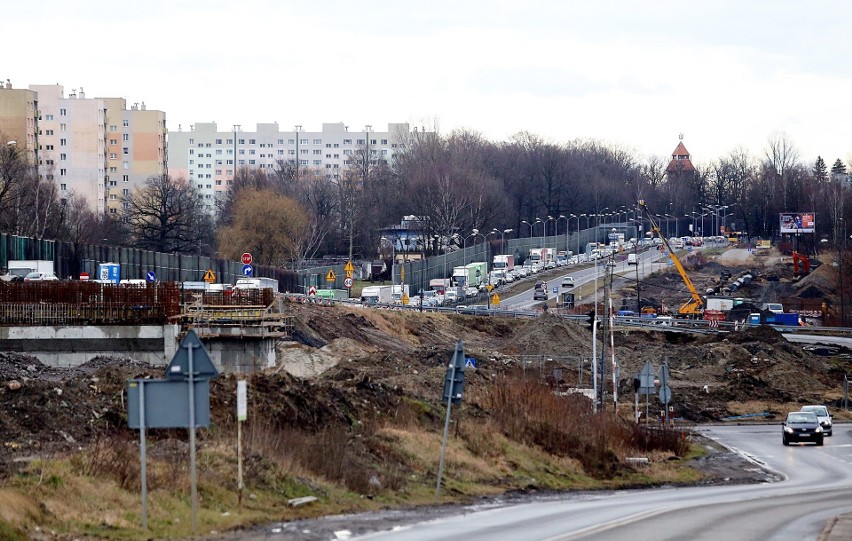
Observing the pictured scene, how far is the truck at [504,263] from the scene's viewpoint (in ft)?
476

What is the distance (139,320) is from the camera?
5188 centimetres

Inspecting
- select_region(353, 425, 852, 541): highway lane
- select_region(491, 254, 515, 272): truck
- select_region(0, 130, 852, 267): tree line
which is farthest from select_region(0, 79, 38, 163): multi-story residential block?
select_region(353, 425, 852, 541): highway lane

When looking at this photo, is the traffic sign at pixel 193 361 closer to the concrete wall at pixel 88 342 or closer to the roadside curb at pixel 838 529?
the roadside curb at pixel 838 529

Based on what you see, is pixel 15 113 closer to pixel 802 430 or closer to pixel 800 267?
pixel 800 267

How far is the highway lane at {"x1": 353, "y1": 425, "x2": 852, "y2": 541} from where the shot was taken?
2177 cm

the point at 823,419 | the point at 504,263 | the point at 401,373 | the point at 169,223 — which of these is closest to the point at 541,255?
the point at 504,263

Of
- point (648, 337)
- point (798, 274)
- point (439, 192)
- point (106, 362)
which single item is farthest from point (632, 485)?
point (439, 192)

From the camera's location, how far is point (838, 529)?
2317cm

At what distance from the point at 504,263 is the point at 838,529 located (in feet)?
402

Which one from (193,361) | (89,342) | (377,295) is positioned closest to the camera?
(193,361)

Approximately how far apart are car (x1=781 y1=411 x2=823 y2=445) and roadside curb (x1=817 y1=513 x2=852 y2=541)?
23.3 meters

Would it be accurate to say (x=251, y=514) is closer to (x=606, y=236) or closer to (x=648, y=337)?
(x=648, y=337)

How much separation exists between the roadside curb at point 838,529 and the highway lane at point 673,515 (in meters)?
0.25

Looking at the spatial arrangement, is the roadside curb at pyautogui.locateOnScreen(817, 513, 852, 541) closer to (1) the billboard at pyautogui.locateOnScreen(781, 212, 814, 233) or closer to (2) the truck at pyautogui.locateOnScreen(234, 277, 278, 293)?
(2) the truck at pyautogui.locateOnScreen(234, 277, 278, 293)
